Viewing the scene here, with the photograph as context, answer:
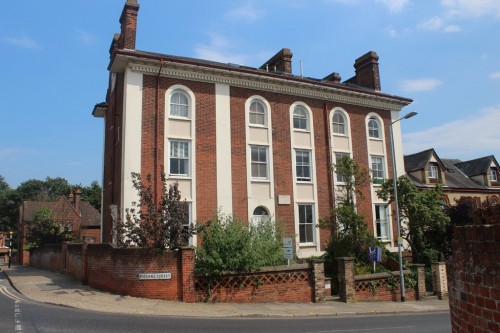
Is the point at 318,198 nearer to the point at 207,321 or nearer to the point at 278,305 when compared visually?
the point at 278,305

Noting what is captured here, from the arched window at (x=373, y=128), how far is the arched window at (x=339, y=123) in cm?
219

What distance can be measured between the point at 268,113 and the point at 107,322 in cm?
1593

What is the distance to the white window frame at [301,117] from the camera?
25750 mm

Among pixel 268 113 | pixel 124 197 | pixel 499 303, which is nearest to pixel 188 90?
pixel 268 113

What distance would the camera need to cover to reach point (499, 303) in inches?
109

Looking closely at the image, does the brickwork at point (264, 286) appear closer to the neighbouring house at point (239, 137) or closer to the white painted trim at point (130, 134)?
the neighbouring house at point (239, 137)

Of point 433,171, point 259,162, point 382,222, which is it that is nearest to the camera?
point 259,162

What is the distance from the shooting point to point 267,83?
24.6m

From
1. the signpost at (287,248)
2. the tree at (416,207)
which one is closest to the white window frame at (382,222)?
the tree at (416,207)

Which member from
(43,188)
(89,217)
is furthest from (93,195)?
(89,217)

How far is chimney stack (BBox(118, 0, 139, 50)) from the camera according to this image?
22.4 m

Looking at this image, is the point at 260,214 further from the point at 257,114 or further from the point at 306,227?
the point at 257,114

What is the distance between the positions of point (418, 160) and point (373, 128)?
1203 centimetres

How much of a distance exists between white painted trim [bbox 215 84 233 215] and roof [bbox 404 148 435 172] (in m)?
21.1
